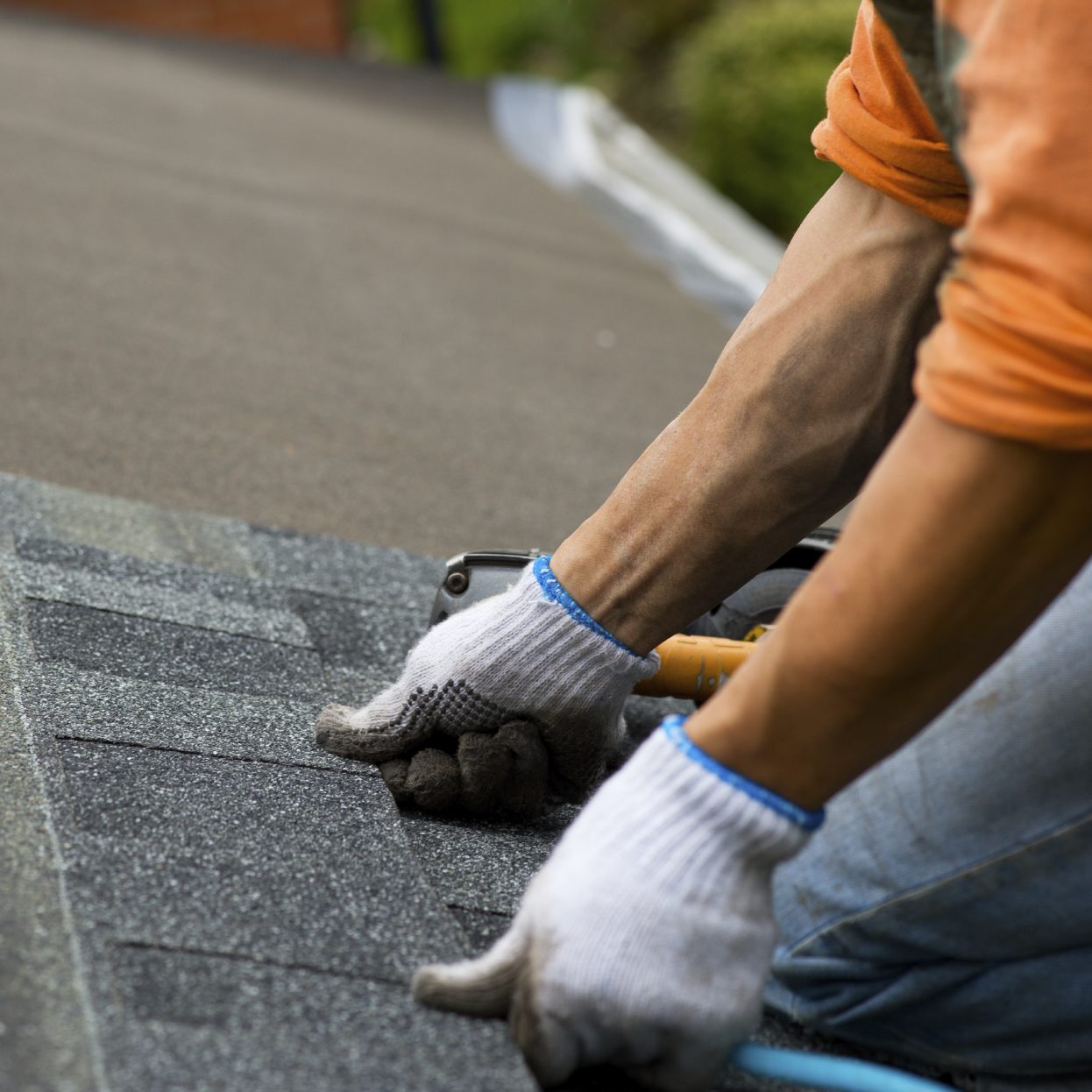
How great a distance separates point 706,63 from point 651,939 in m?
8.20

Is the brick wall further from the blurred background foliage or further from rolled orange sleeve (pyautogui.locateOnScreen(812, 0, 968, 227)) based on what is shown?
rolled orange sleeve (pyautogui.locateOnScreen(812, 0, 968, 227))

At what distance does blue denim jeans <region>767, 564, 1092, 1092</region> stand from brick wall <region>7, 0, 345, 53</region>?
10094 mm

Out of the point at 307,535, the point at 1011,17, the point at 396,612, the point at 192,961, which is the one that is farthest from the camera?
the point at 307,535

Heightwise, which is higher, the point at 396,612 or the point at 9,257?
the point at 396,612

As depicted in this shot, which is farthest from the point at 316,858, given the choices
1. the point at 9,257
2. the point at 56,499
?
the point at 9,257

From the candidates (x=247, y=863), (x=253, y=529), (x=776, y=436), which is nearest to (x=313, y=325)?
(x=253, y=529)

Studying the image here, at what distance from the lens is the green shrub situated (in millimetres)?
8188

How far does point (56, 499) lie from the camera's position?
212cm

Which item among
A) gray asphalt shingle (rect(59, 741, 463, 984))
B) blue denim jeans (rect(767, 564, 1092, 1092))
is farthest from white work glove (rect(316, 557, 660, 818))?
blue denim jeans (rect(767, 564, 1092, 1092))

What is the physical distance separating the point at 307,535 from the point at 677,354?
2242 mm

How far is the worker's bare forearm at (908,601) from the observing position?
967 mm

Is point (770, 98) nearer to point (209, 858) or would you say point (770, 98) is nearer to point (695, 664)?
point (695, 664)

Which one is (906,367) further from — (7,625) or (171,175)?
(171,175)

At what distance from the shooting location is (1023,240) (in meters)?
0.94
